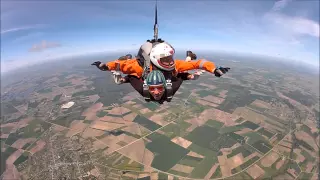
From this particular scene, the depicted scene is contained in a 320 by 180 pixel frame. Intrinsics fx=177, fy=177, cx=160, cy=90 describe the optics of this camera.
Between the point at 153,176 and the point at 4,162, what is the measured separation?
1166 inches

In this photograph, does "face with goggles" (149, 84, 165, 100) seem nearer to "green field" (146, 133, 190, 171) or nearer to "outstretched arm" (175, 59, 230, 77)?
"outstretched arm" (175, 59, 230, 77)

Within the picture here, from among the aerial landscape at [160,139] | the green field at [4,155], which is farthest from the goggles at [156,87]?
the green field at [4,155]

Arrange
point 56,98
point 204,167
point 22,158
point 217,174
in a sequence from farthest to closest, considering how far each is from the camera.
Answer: point 56,98, point 22,158, point 204,167, point 217,174

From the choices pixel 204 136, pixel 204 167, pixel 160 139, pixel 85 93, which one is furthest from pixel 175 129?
pixel 85 93

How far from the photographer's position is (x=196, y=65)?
16.4ft

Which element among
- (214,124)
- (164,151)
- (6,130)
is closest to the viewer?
(164,151)

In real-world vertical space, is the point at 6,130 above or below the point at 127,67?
below

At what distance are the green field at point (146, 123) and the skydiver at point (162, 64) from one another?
36.3 meters

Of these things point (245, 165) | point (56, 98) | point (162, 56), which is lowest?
point (56, 98)

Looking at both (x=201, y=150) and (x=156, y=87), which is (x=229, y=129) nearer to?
(x=201, y=150)

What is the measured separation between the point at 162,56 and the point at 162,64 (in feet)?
0.73

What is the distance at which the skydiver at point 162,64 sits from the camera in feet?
15.3

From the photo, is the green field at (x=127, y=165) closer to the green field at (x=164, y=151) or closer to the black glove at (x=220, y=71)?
the green field at (x=164, y=151)

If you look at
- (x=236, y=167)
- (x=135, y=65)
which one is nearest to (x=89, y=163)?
(x=236, y=167)
